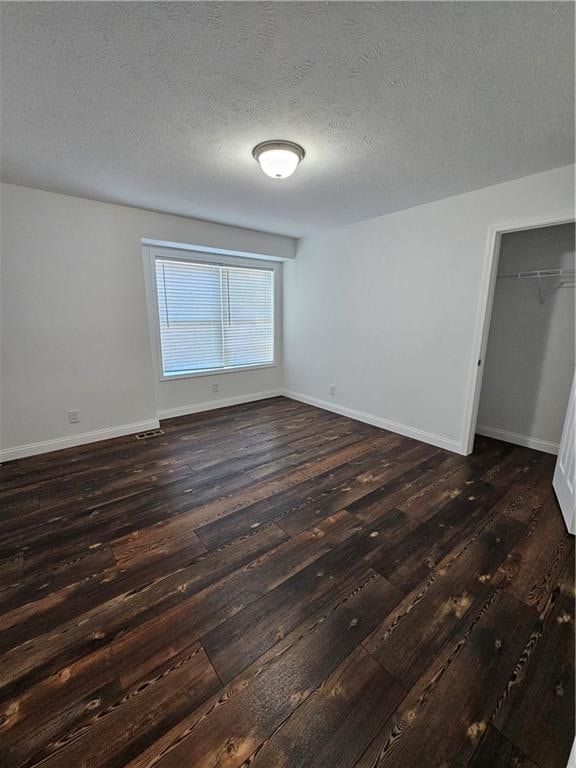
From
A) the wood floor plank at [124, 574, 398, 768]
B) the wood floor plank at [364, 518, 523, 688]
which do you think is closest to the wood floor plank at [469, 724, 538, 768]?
the wood floor plank at [364, 518, 523, 688]

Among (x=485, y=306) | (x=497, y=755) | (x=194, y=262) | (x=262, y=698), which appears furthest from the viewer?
(x=194, y=262)

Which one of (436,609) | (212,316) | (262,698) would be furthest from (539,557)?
(212,316)

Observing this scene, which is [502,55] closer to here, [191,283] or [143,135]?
[143,135]

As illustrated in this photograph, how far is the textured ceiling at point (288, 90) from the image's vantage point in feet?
3.72

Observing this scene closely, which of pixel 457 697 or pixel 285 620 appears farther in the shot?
pixel 285 620

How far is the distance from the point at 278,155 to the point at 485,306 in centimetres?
222

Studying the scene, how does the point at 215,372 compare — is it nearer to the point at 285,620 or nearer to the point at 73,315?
the point at 73,315

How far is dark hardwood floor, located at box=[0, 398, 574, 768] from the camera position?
1051 millimetres

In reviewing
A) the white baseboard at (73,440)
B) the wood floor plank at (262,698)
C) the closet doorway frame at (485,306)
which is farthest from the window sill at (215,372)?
the wood floor plank at (262,698)

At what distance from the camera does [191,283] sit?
418 centimetres

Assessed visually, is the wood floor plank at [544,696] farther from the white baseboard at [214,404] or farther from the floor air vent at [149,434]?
the white baseboard at [214,404]

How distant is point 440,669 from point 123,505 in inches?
86.2

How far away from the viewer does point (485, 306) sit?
2.83m

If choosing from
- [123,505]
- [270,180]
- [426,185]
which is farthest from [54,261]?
[426,185]
